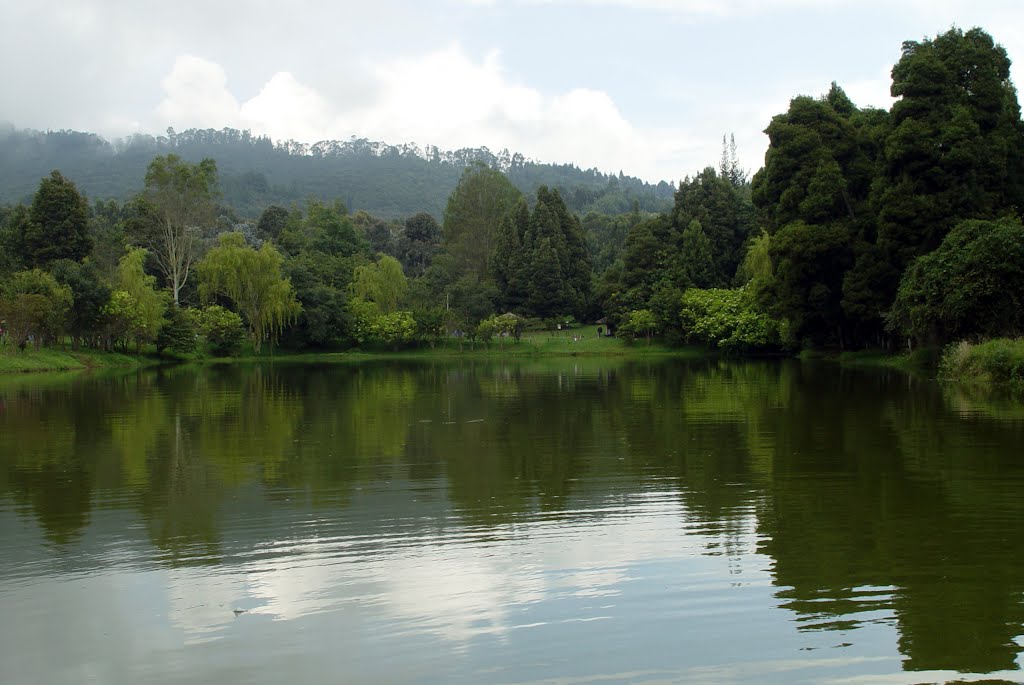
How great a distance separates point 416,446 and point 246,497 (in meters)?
4.91

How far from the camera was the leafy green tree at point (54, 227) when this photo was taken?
60875 millimetres

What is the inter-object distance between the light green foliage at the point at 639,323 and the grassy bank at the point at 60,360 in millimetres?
33239

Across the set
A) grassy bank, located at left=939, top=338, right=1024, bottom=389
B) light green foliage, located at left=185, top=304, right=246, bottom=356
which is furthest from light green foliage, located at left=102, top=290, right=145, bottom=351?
grassy bank, located at left=939, top=338, right=1024, bottom=389

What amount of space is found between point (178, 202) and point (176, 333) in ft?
50.4

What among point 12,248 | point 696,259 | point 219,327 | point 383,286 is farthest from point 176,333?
point 696,259

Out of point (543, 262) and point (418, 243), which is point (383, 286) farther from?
point (418, 243)

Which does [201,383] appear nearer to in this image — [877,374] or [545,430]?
[545,430]

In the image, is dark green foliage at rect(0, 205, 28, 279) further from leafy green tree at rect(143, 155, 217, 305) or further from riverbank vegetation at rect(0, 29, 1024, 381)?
leafy green tree at rect(143, 155, 217, 305)

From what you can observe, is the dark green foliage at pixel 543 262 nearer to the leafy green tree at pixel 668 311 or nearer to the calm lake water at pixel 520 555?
the leafy green tree at pixel 668 311

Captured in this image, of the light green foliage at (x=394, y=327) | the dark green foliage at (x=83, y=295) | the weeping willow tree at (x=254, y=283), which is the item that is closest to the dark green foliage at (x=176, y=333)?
the weeping willow tree at (x=254, y=283)

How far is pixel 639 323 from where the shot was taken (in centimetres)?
6625

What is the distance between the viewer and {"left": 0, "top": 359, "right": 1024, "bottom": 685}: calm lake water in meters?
5.95

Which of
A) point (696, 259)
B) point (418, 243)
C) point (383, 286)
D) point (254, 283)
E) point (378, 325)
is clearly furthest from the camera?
point (418, 243)

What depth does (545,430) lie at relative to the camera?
1830cm
